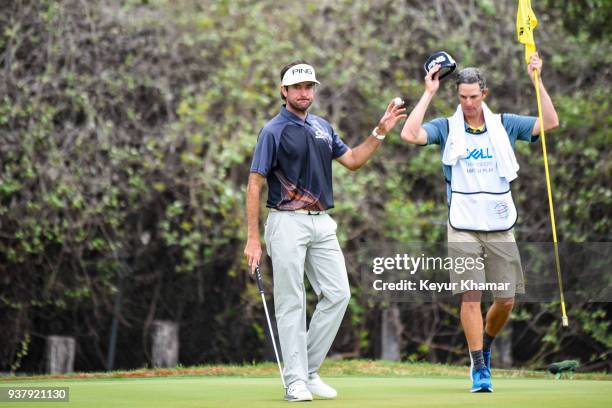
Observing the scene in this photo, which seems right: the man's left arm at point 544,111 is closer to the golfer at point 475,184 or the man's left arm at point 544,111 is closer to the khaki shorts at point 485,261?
the golfer at point 475,184

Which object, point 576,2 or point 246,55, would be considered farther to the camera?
point 576,2

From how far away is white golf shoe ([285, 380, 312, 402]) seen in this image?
639cm

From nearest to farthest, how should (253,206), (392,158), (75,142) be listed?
1. (253,206)
2. (75,142)
3. (392,158)

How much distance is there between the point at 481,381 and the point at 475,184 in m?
1.21

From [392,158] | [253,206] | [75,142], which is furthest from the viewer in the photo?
[392,158]

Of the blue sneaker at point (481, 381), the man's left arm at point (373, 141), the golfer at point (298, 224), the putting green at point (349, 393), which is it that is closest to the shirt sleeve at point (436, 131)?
the man's left arm at point (373, 141)

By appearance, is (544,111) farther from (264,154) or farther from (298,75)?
(264,154)

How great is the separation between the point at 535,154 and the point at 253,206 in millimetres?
6200

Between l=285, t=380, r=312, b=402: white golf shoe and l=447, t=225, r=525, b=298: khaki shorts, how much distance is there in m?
1.30

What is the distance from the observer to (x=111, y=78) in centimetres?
1180

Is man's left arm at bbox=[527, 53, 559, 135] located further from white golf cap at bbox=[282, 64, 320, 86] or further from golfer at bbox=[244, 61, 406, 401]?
white golf cap at bbox=[282, 64, 320, 86]

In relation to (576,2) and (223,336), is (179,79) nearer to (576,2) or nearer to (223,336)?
(223,336)

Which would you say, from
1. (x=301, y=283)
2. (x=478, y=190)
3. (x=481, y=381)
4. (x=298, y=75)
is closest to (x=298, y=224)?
A: (x=301, y=283)

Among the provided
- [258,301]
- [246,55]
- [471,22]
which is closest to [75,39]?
[246,55]
